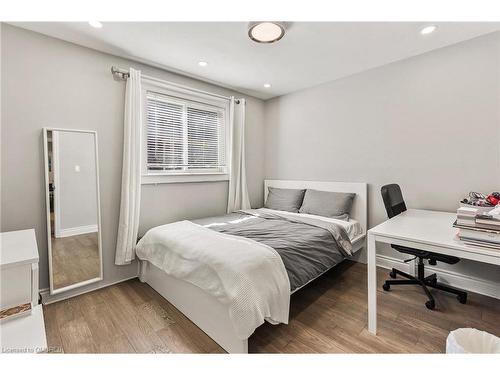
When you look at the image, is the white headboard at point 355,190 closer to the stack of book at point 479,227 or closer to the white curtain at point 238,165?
the white curtain at point 238,165

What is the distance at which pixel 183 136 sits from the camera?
3.06 metres

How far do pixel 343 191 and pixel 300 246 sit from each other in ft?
4.70

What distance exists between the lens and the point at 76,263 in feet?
7.28

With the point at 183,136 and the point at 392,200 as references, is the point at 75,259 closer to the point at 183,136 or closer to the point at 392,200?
the point at 183,136

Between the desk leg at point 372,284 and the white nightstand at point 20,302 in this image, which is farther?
the desk leg at point 372,284

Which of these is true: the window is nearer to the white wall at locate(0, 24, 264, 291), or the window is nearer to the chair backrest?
the white wall at locate(0, 24, 264, 291)

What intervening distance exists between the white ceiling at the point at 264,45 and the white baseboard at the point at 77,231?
1756mm

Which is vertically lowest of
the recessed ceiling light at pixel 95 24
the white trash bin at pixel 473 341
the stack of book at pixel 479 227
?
the white trash bin at pixel 473 341

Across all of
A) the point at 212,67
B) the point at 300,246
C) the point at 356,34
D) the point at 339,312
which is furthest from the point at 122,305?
the point at 356,34

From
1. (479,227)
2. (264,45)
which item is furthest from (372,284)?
(264,45)

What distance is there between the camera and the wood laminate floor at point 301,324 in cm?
155

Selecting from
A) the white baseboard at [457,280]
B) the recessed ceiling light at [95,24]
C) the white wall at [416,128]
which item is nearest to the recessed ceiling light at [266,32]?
the recessed ceiling light at [95,24]

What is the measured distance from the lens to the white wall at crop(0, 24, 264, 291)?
192 cm

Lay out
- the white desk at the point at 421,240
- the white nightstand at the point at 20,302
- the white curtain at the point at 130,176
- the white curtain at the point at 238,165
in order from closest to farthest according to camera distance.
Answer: the white nightstand at the point at 20,302
the white desk at the point at 421,240
the white curtain at the point at 130,176
the white curtain at the point at 238,165
